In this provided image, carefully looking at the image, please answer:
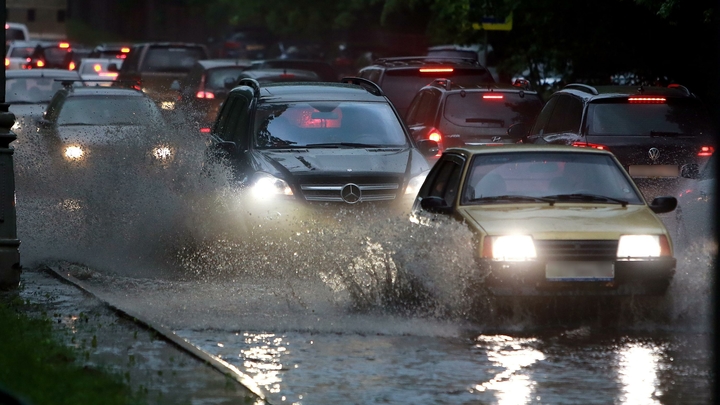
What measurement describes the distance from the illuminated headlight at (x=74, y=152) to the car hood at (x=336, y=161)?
572 cm

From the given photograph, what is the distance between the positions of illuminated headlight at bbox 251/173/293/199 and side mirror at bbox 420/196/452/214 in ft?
8.43

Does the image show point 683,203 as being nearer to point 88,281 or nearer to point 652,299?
point 652,299

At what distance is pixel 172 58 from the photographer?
34875mm

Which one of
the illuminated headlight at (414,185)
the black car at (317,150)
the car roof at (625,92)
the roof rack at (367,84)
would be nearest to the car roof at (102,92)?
the roof rack at (367,84)

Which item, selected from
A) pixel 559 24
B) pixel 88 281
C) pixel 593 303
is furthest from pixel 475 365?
pixel 559 24

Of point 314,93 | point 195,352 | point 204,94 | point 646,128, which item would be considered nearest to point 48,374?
point 195,352

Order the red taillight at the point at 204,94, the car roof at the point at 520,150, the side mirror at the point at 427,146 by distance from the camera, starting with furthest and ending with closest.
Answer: the red taillight at the point at 204,94 < the side mirror at the point at 427,146 < the car roof at the point at 520,150

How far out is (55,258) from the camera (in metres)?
13.1

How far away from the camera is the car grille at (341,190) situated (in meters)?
12.4

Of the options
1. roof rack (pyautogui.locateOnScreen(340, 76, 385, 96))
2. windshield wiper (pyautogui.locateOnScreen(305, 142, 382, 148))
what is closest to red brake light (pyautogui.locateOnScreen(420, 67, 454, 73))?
roof rack (pyautogui.locateOnScreen(340, 76, 385, 96))

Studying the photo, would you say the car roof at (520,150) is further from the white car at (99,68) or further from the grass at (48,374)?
the white car at (99,68)

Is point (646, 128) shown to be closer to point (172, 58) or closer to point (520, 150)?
point (520, 150)

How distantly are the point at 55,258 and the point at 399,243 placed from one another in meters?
4.77

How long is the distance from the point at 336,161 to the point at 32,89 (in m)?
14.6
